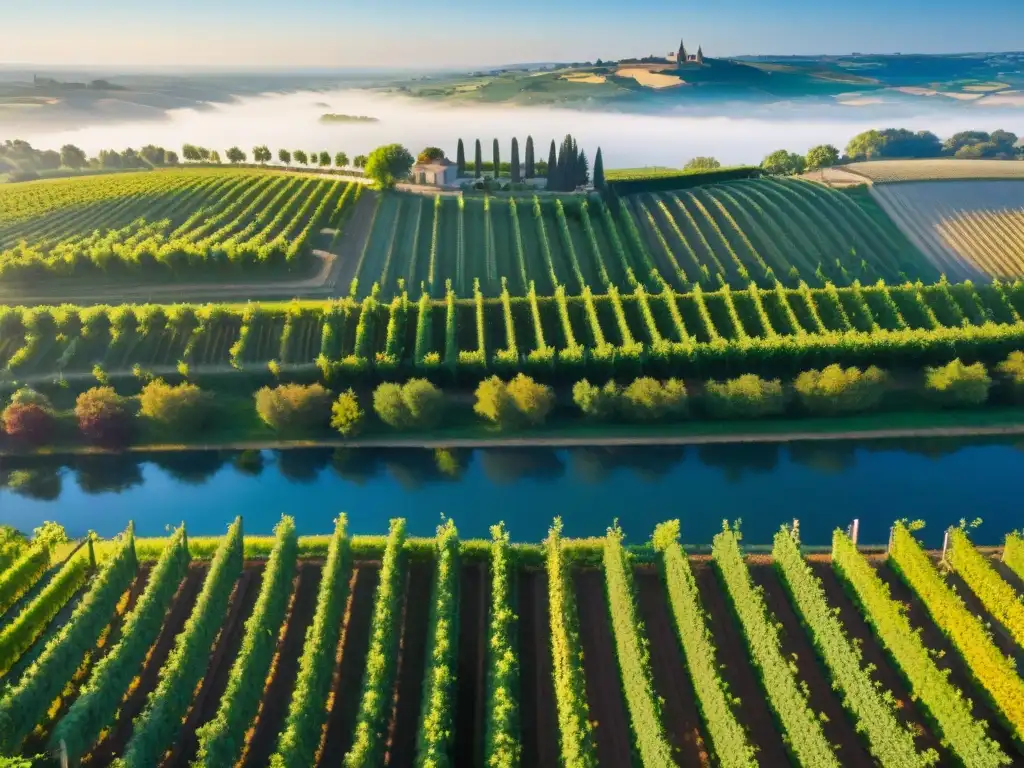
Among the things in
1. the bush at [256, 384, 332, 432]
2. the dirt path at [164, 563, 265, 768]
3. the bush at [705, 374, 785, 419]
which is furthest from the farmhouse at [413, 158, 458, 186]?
the dirt path at [164, 563, 265, 768]

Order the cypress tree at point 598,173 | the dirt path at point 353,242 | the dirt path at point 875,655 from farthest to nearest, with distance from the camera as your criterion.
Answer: the cypress tree at point 598,173, the dirt path at point 353,242, the dirt path at point 875,655

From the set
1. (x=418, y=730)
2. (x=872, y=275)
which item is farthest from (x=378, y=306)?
(x=872, y=275)

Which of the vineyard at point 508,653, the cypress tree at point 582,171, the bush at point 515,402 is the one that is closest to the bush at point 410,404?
the bush at point 515,402

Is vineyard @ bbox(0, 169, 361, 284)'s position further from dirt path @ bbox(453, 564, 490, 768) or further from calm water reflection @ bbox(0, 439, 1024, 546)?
dirt path @ bbox(453, 564, 490, 768)

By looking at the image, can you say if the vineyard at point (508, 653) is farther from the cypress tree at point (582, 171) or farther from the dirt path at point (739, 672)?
the cypress tree at point (582, 171)

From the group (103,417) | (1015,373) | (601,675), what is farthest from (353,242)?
(1015,373)

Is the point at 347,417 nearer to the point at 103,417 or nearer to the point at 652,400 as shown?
the point at 103,417
